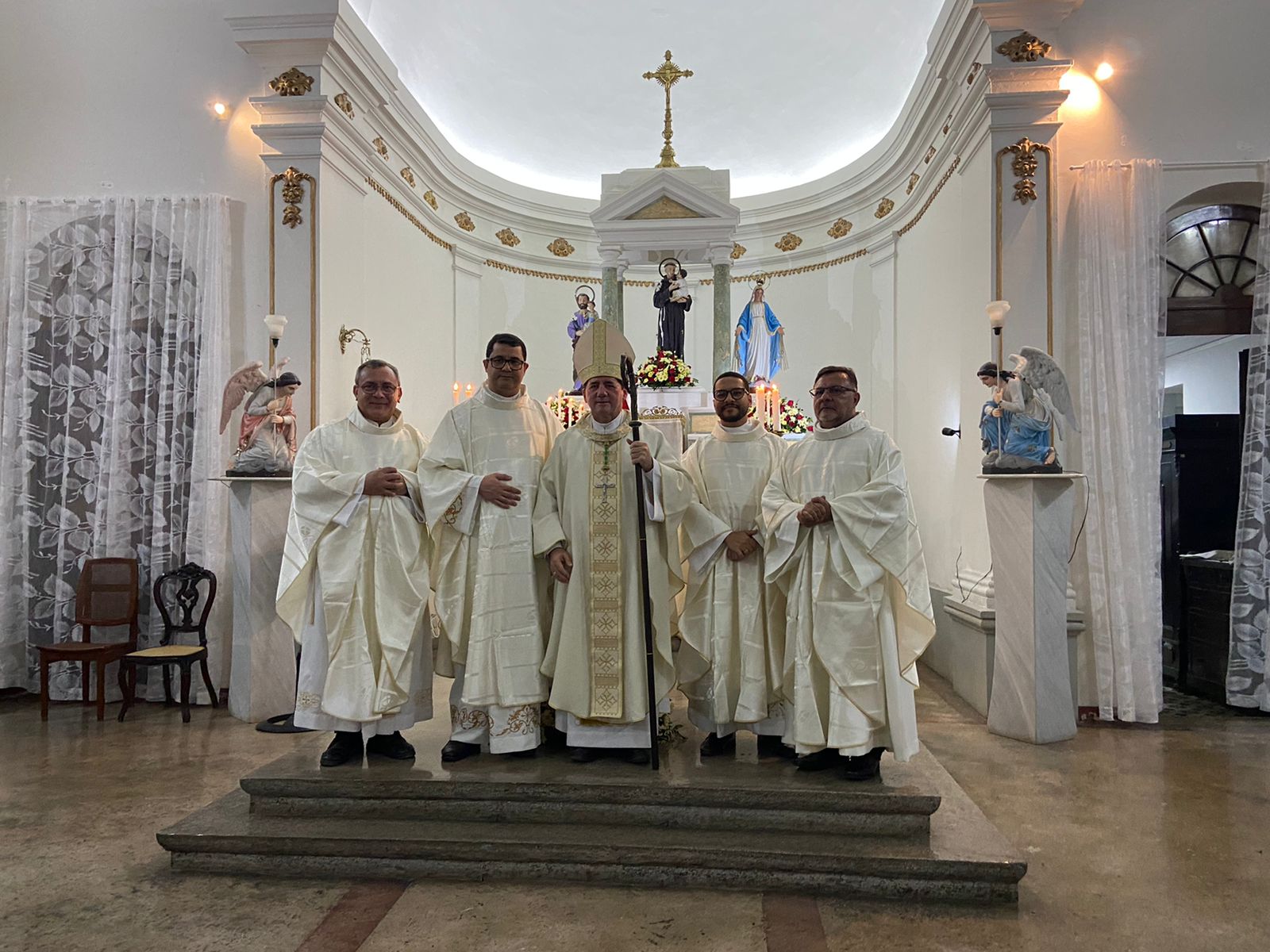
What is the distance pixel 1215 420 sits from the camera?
23.5 feet

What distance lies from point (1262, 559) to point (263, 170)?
7.60m

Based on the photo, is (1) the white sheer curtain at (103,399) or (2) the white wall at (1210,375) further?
(2) the white wall at (1210,375)

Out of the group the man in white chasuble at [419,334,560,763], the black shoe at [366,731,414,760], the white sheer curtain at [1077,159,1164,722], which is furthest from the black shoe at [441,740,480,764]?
the white sheer curtain at [1077,159,1164,722]

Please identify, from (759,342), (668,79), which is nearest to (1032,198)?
(759,342)

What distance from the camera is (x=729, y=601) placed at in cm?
405

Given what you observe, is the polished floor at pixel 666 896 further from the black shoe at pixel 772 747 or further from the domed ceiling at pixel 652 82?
the domed ceiling at pixel 652 82

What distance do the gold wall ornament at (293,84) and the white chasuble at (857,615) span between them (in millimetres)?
4884

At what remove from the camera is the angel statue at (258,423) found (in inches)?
228

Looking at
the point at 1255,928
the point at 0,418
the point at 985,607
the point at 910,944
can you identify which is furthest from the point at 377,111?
the point at 1255,928

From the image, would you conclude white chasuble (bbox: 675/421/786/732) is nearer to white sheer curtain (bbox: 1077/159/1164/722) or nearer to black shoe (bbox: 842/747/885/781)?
black shoe (bbox: 842/747/885/781)

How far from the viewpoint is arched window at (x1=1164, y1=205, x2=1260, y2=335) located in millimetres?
6594

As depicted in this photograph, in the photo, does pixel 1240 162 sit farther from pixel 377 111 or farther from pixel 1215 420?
pixel 377 111

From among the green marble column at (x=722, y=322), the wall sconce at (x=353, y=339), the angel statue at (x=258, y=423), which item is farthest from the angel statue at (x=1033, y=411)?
the wall sconce at (x=353, y=339)

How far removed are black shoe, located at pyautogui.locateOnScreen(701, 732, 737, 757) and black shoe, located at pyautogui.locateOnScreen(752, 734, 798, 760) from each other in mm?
121
